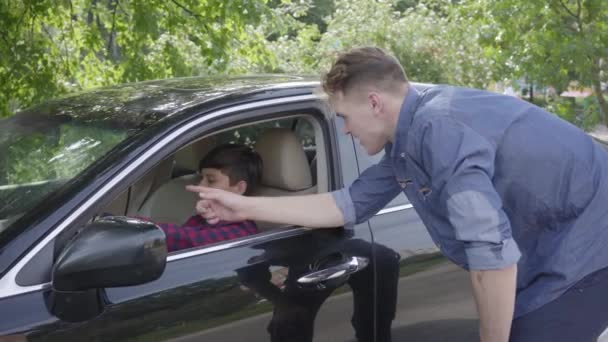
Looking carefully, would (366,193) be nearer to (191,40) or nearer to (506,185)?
(506,185)

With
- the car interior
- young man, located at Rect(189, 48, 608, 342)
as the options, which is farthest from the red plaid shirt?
young man, located at Rect(189, 48, 608, 342)

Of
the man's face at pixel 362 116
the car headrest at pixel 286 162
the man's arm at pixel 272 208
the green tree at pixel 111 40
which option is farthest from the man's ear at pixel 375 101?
the green tree at pixel 111 40

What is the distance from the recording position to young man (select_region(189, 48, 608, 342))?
6.91 ft

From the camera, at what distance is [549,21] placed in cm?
756

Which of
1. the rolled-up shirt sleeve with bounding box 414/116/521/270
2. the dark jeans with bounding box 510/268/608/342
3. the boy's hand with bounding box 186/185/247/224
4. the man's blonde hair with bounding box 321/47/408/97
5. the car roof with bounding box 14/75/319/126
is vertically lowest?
the dark jeans with bounding box 510/268/608/342

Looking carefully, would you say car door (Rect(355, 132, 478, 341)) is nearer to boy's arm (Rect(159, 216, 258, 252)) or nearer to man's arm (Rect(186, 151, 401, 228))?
man's arm (Rect(186, 151, 401, 228))

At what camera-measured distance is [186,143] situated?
8.64 ft

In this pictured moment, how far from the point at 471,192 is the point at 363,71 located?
1.68 ft

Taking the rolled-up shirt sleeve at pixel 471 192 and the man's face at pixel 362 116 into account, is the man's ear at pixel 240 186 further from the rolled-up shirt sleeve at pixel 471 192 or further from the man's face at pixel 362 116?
the rolled-up shirt sleeve at pixel 471 192

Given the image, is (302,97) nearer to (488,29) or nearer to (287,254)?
(287,254)

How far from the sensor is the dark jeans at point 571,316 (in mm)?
2400

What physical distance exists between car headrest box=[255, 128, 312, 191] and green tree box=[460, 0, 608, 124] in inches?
188

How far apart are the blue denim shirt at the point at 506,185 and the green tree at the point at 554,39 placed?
5215 mm

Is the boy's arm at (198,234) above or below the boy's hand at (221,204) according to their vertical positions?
below
